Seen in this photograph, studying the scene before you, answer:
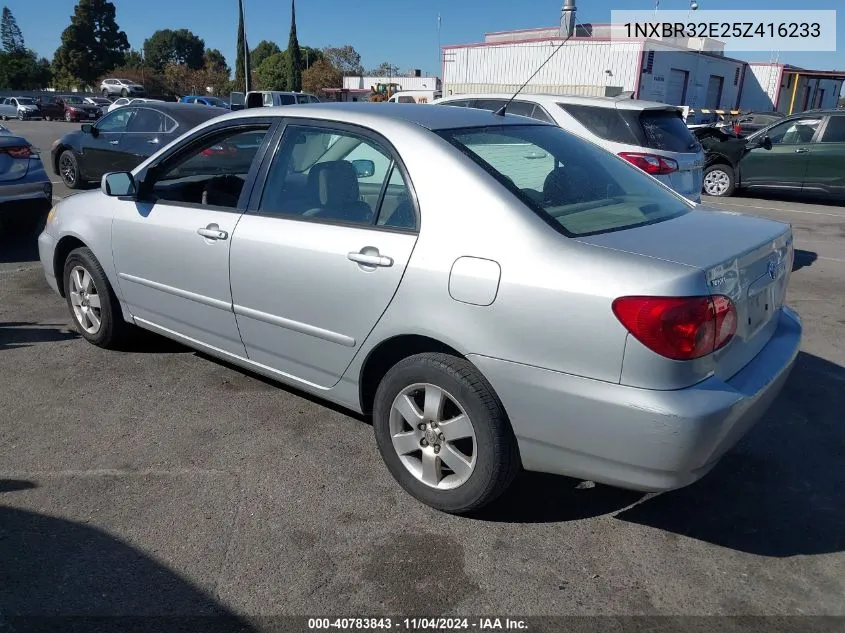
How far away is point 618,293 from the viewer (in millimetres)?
2342

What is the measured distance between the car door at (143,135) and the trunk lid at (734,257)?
343 inches

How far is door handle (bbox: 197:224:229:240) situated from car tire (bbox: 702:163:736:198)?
37.3 feet

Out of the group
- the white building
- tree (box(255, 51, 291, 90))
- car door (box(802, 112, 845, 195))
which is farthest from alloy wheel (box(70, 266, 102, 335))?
tree (box(255, 51, 291, 90))

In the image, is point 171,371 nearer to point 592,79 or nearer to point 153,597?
point 153,597

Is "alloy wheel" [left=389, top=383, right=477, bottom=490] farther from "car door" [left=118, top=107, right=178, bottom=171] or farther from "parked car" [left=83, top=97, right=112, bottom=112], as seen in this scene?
"parked car" [left=83, top=97, right=112, bottom=112]

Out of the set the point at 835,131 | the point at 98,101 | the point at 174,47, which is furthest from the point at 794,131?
the point at 174,47

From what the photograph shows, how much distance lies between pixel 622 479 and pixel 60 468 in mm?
2532

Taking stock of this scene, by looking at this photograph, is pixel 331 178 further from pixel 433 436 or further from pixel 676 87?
pixel 676 87

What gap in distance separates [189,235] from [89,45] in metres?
90.7

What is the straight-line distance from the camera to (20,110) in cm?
4084

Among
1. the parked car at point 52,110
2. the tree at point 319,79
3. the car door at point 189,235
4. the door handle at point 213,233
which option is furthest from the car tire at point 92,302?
the tree at point 319,79

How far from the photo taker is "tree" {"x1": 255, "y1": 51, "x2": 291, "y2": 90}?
7125 cm

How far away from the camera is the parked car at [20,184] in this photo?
7059 mm

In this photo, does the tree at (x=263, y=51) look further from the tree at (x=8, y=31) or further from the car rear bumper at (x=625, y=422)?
the car rear bumper at (x=625, y=422)
